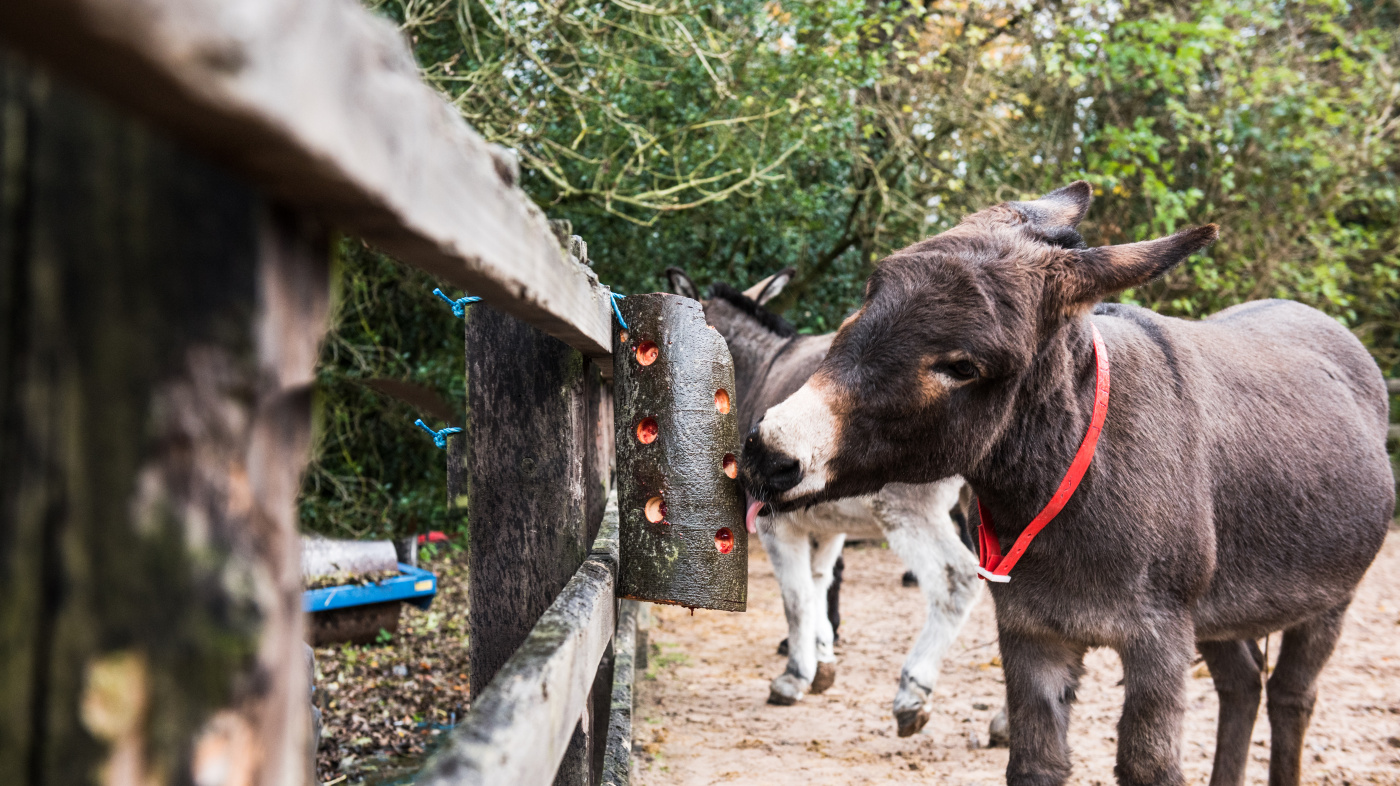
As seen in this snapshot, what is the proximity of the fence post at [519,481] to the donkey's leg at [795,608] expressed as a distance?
283 centimetres

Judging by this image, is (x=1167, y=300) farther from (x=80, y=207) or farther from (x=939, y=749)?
(x=80, y=207)

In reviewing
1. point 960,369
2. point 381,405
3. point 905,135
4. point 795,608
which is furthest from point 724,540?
point 905,135

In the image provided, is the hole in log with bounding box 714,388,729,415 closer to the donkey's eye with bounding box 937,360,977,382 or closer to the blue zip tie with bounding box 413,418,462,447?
the donkey's eye with bounding box 937,360,977,382

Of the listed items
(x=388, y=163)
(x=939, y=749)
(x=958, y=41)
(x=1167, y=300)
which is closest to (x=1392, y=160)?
(x=1167, y=300)

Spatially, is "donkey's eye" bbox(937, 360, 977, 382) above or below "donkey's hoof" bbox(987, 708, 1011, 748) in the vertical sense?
above

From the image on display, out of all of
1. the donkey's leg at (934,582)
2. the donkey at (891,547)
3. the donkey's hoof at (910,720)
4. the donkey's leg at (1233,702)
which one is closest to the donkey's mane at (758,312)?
the donkey at (891,547)

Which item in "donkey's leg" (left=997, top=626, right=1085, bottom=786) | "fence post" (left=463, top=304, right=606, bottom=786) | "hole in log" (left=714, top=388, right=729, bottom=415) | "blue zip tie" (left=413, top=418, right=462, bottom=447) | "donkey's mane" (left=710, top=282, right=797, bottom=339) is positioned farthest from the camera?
"donkey's mane" (left=710, top=282, right=797, bottom=339)

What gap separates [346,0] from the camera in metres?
0.49

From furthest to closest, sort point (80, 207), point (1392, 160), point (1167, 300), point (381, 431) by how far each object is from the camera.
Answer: point (1392, 160) → point (1167, 300) → point (381, 431) → point (80, 207)

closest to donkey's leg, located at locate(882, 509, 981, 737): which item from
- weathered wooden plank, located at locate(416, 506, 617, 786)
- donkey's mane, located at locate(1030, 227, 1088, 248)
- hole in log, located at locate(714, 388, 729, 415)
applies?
donkey's mane, located at locate(1030, 227, 1088, 248)

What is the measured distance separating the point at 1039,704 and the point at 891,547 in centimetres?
217

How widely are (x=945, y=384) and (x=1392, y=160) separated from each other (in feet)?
35.3

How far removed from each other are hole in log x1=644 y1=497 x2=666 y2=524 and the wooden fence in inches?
54.8

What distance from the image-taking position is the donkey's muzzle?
2.01 meters
